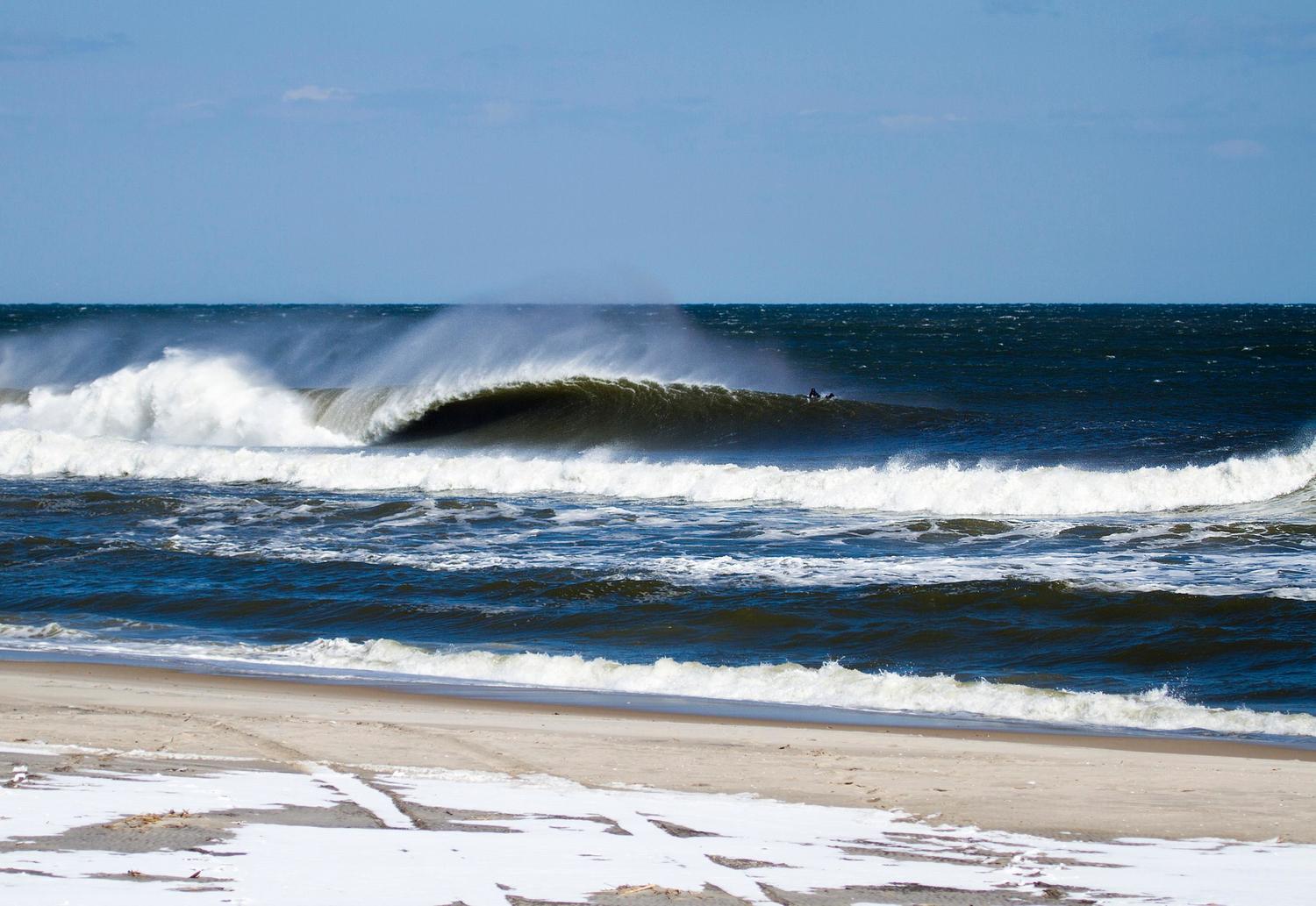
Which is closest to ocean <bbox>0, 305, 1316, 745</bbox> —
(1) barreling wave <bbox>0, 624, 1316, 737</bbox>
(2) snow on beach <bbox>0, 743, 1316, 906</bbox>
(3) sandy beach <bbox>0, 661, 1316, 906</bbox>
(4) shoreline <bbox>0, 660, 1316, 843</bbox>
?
(1) barreling wave <bbox>0, 624, 1316, 737</bbox>

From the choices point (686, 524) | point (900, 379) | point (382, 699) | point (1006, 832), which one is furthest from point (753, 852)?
point (900, 379)

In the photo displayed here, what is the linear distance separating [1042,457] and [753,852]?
60.0ft

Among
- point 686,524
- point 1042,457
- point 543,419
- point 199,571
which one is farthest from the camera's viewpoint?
point 543,419

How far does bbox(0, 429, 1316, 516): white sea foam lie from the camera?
54.3 ft

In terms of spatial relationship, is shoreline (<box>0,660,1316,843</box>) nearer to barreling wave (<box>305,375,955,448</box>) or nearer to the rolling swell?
the rolling swell

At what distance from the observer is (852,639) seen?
1020 centimetres

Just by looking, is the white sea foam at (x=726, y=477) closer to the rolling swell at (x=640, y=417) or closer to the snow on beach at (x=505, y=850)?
the rolling swell at (x=640, y=417)

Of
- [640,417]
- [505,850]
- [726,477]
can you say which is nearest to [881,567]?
[726,477]

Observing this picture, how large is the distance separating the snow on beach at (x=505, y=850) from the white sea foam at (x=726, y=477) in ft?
38.1

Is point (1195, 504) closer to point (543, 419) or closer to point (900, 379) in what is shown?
point (543, 419)

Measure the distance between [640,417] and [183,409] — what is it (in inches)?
379

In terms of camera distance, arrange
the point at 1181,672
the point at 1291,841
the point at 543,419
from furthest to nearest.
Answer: the point at 543,419, the point at 1181,672, the point at 1291,841

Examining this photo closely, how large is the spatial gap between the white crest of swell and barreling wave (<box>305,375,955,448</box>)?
765 millimetres

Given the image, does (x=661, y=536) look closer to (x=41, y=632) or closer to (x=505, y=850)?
(x=41, y=632)
